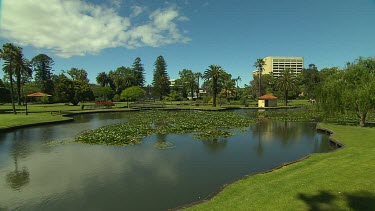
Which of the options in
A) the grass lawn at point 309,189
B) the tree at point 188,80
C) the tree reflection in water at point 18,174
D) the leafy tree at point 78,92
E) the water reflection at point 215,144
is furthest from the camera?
the tree at point 188,80

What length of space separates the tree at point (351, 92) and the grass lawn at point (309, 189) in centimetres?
1650

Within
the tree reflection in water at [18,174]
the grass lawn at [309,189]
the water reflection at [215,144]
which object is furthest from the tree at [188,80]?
the grass lawn at [309,189]

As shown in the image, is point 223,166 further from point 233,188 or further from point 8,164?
point 8,164

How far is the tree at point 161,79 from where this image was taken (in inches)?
4760

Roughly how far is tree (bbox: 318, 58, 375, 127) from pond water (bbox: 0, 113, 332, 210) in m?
5.05

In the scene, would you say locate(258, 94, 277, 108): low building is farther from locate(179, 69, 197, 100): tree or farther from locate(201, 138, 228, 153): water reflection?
locate(201, 138, 228, 153): water reflection

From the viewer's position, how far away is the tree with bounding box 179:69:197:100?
126312 millimetres

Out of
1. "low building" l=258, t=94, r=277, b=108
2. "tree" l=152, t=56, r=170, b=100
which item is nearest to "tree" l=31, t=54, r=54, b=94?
"tree" l=152, t=56, r=170, b=100

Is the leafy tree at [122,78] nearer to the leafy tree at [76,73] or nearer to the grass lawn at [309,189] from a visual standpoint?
the leafy tree at [76,73]

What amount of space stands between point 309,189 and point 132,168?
10205mm

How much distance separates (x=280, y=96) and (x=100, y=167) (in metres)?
96.5

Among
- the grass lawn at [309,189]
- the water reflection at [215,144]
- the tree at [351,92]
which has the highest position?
the tree at [351,92]

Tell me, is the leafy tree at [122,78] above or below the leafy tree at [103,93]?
above

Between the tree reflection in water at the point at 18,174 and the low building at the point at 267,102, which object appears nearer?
the tree reflection in water at the point at 18,174
